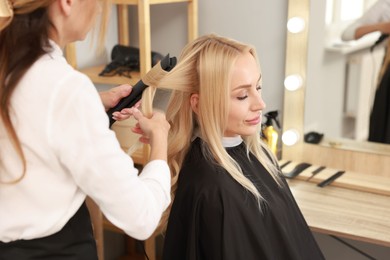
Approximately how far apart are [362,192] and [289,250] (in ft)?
1.74

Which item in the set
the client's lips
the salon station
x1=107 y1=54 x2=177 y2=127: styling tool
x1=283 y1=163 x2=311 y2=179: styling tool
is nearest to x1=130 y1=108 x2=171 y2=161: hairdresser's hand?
x1=107 y1=54 x2=177 y2=127: styling tool

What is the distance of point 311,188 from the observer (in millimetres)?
1794

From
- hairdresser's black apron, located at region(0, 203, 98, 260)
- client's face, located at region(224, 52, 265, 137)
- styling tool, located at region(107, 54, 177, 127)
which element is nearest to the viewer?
hairdresser's black apron, located at region(0, 203, 98, 260)

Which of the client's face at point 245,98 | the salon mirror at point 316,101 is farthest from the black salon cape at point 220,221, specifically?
the salon mirror at point 316,101

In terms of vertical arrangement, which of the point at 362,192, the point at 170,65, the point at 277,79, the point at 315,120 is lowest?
the point at 362,192

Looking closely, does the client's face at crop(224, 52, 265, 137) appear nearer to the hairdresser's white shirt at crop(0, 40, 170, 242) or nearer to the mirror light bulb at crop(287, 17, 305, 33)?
the hairdresser's white shirt at crop(0, 40, 170, 242)

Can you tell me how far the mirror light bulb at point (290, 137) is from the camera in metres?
1.99

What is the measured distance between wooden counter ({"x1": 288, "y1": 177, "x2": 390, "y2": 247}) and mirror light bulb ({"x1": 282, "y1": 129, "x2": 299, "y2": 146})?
0.61 ft

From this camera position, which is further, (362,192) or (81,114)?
(362,192)

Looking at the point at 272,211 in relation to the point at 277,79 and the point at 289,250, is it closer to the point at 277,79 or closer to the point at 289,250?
the point at 289,250

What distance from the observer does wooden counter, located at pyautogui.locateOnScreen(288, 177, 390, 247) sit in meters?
1.49

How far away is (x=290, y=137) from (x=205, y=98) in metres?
0.77

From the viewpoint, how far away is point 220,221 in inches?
50.4

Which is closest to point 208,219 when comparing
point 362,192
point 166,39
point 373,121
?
point 362,192
